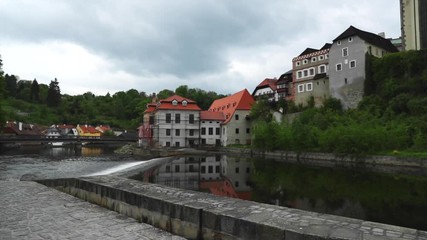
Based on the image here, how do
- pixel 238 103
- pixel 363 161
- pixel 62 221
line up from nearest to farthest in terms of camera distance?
pixel 62 221
pixel 363 161
pixel 238 103

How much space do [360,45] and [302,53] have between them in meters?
16.0

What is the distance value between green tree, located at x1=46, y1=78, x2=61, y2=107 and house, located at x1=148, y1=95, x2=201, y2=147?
100169 mm

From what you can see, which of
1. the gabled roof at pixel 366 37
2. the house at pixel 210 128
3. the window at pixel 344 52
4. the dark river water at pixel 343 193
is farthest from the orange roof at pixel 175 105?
→ the dark river water at pixel 343 193

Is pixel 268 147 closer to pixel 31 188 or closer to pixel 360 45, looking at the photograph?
pixel 360 45

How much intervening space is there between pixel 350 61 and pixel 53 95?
129713mm

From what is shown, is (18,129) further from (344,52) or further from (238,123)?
(344,52)

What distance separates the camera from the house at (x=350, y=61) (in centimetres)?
5191

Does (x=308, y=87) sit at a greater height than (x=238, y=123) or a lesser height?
greater

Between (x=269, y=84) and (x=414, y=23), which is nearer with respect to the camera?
(x=414, y=23)

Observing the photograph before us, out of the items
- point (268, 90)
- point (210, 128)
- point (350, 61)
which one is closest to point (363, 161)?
point (350, 61)

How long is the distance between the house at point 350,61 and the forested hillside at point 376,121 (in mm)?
1561

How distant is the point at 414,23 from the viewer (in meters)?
51.8

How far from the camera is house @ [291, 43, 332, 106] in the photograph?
194 ft

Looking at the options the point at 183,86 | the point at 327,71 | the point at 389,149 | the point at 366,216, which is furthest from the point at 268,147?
the point at 183,86
